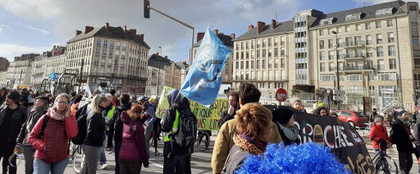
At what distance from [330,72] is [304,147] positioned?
63.8m

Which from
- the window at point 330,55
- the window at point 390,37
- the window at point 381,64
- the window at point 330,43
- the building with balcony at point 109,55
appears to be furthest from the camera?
the building with balcony at point 109,55

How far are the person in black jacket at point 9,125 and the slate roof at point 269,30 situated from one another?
224 feet

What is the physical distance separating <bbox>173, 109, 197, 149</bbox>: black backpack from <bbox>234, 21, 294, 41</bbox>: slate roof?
67406mm

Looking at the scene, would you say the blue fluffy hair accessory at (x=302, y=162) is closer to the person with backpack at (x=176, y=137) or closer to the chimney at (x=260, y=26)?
the person with backpack at (x=176, y=137)

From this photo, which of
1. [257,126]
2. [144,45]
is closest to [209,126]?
[257,126]

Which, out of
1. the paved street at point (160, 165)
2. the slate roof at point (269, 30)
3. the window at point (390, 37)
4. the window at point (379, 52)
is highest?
the slate roof at point (269, 30)

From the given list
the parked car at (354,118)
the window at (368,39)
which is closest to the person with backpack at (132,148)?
the parked car at (354,118)

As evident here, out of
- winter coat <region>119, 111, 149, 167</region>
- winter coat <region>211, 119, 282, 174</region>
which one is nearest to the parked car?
winter coat <region>119, 111, 149, 167</region>

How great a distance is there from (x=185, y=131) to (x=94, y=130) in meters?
1.74

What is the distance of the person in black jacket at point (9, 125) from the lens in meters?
4.80

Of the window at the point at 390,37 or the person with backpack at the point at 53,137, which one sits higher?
the window at the point at 390,37

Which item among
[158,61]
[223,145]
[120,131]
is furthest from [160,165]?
[158,61]

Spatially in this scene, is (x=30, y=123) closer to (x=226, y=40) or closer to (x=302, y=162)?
(x=302, y=162)

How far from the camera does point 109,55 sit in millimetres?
84688
